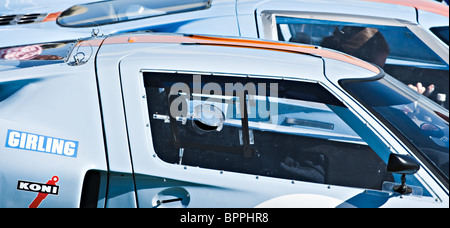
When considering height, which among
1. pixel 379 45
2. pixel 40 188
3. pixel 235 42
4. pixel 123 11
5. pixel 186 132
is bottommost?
pixel 379 45

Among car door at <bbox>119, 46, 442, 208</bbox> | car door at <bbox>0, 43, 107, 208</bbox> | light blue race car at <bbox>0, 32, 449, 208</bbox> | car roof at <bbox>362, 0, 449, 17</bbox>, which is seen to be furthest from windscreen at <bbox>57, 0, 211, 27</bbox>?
car door at <bbox>0, 43, 107, 208</bbox>

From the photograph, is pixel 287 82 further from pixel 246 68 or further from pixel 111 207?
pixel 111 207

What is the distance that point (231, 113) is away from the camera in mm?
2969

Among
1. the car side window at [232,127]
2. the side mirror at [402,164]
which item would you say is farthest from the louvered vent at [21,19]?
the side mirror at [402,164]

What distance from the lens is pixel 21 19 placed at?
5.04m

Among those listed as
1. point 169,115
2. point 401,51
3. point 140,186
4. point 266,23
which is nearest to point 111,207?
point 140,186

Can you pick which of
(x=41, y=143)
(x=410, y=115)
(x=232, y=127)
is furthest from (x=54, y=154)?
(x=410, y=115)

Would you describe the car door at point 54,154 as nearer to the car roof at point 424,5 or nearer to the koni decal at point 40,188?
the koni decal at point 40,188

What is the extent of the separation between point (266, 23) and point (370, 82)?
195 cm

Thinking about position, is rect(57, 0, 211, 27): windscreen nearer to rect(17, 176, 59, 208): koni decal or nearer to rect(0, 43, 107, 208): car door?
rect(0, 43, 107, 208): car door

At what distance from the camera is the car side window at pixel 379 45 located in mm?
4934

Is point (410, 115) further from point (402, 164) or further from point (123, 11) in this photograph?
point (123, 11)

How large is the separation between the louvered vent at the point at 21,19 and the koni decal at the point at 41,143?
8.75 feet

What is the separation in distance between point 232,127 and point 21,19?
287cm
